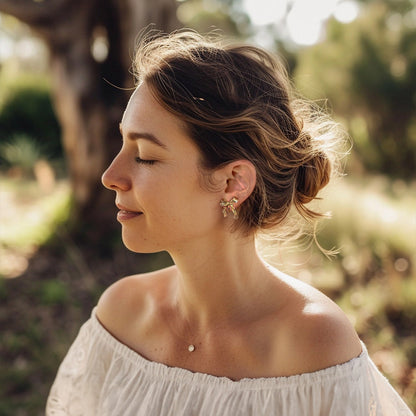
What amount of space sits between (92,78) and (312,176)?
4.16 meters

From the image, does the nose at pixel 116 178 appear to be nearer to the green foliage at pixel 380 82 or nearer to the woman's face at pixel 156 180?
the woman's face at pixel 156 180

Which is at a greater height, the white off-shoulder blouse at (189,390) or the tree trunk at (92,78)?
the tree trunk at (92,78)

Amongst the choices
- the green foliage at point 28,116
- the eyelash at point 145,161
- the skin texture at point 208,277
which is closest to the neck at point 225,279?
the skin texture at point 208,277

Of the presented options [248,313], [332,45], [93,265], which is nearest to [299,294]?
[248,313]

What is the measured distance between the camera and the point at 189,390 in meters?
1.71

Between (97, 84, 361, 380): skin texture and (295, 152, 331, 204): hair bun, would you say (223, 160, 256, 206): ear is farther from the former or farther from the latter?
(295, 152, 331, 204): hair bun

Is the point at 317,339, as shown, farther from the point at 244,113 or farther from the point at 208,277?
the point at 244,113

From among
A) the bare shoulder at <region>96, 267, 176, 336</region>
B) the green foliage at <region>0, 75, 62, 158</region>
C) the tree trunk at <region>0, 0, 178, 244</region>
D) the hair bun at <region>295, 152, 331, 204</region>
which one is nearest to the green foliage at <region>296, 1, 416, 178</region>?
the green foliage at <region>0, 75, 62, 158</region>

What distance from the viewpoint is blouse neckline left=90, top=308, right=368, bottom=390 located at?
1.51m

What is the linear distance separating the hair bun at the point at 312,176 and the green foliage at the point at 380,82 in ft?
40.5

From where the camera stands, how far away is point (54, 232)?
19.0ft

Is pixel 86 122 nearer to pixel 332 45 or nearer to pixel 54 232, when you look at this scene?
pixel 54 232

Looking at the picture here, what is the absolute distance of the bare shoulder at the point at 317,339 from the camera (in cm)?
152

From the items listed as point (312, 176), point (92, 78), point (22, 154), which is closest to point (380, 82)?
point (22, 154)
